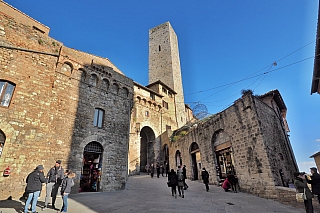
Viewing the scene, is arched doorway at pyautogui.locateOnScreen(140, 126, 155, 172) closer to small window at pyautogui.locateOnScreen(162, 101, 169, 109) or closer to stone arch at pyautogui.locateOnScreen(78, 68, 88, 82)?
small window at pyautogui.locateOnScreen(162, 101, 169, 109)

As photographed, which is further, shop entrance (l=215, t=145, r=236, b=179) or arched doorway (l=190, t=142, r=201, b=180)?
arched doorway (l=190, t=142, r=201, b=180)

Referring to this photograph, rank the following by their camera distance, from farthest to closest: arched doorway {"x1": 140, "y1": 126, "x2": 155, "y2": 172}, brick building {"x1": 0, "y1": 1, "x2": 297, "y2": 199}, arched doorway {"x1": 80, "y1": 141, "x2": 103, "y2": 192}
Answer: arched doorway {"x1": 140, "y1": 126, "x2": 155, "y2": 172}, arched doorway {"x1": 80, "y1": 141, "x2": 103, "y2": 192}, brick building {"x1": 0, "y1": 1, "x2": 297, "y2": 199}

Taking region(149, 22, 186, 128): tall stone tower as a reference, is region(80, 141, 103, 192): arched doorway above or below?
below

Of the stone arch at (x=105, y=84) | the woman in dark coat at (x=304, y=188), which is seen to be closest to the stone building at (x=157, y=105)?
the stone arch at (x=105, y=84)

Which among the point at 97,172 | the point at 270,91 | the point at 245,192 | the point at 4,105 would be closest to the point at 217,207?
the point at 245,192

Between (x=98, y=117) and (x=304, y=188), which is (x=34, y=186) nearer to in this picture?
(x=98, y=117)

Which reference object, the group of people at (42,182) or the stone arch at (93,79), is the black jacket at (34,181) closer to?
the group of people at (42,182)

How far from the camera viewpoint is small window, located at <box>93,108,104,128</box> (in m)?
11.1

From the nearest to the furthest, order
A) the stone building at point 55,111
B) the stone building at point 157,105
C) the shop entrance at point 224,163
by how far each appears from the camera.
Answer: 1. the stone building at point 55,111
2. the shop entrance at point 224,163
3. the stone building at point 157,105

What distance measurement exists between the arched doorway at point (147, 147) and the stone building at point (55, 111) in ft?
36.5

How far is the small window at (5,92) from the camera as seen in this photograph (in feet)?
24.8

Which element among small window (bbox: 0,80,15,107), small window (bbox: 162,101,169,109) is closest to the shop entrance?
small window (bbox: 0,80,15,107)

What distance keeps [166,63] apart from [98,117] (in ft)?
68.6

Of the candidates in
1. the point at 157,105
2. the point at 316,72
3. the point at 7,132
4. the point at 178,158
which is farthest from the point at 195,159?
the point at 7,132
